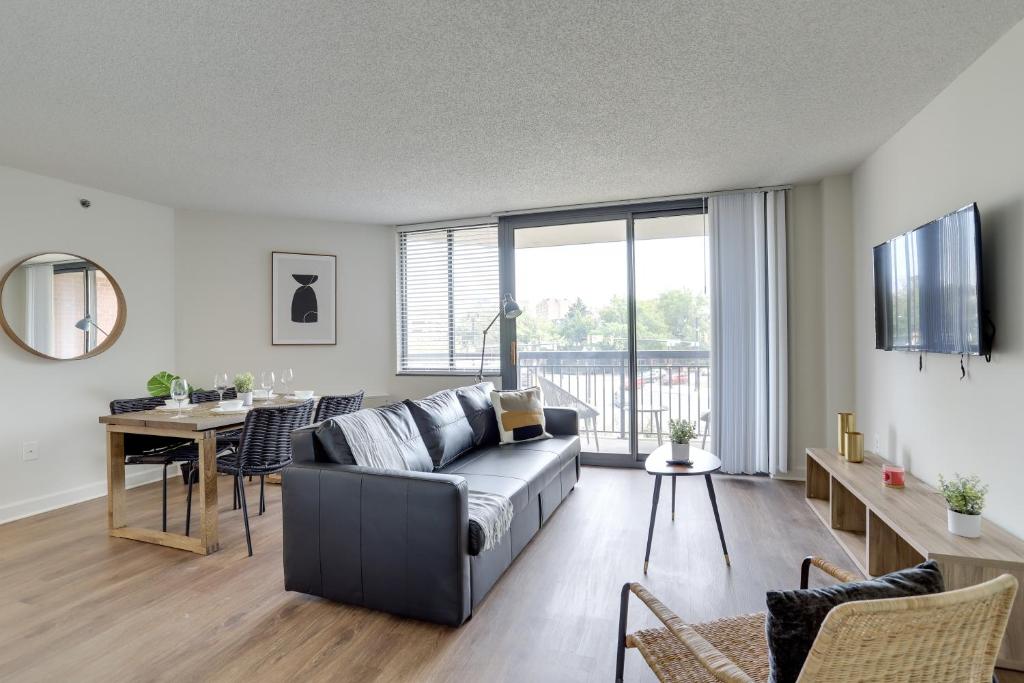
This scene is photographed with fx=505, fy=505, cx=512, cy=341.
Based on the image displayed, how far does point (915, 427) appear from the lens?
112 inches

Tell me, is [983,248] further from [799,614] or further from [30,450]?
[30,450]

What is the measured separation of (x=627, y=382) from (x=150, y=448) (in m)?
3.73

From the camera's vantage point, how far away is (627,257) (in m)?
4.54

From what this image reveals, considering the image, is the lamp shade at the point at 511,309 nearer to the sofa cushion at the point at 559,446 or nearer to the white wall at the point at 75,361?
the sofa cushion at the point at 559,446

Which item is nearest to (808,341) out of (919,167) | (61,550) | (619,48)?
(919,167)

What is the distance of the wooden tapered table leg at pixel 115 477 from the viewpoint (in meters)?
3.10

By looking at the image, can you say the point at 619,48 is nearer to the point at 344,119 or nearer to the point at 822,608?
the point at 344,119

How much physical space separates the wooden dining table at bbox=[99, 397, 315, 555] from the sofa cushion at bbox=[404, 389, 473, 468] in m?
1.07

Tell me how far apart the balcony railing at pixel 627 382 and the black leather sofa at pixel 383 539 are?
2.43 metres

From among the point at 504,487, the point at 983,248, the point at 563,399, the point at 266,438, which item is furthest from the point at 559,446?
the point at 983,248

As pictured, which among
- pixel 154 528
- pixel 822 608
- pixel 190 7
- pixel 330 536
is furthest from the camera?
pixel 154 528

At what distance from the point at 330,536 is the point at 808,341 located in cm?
381

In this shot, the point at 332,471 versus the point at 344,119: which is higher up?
the point at 344,119

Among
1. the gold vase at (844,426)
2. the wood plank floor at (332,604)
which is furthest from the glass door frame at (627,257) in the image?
the gold vase at (844,426)
